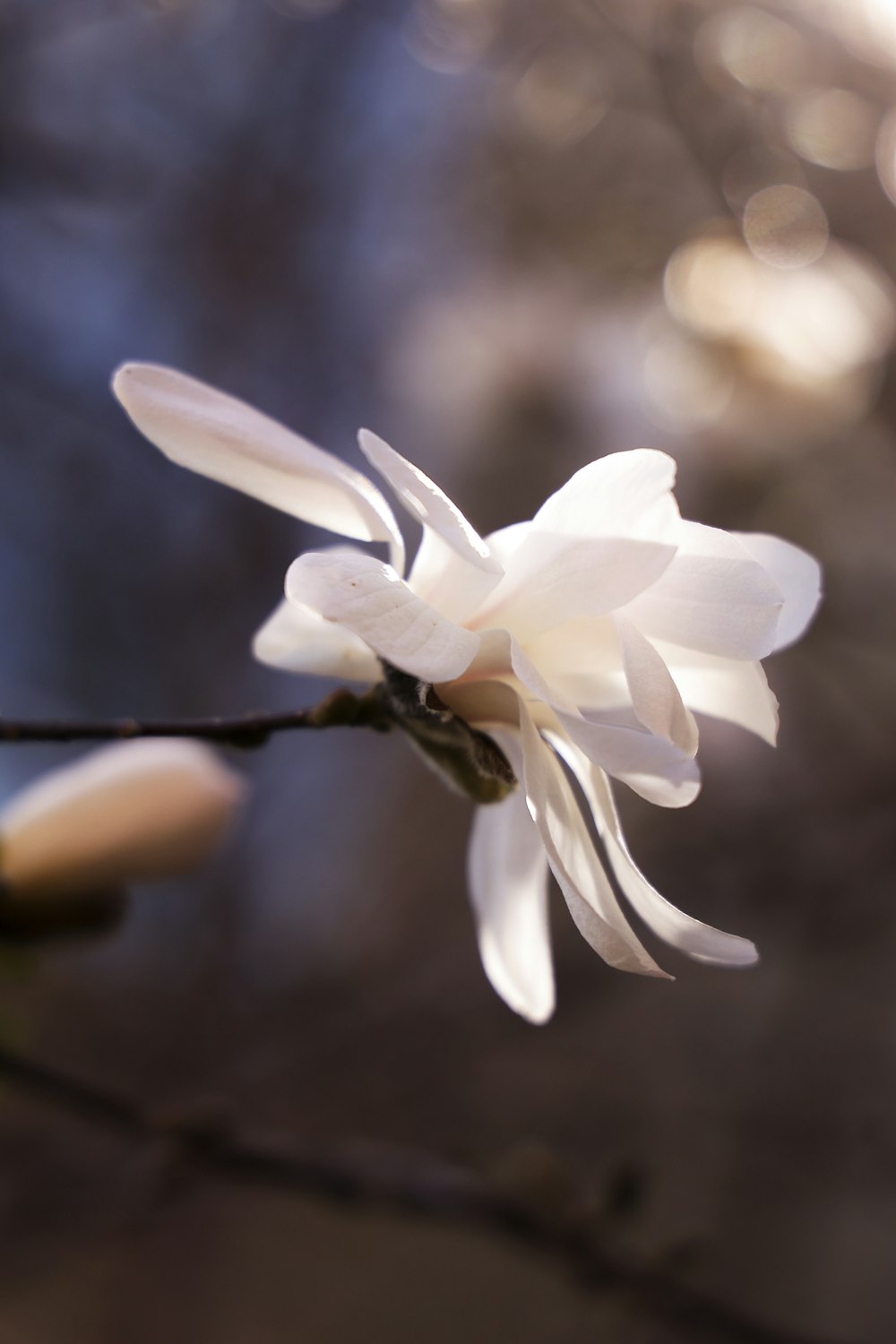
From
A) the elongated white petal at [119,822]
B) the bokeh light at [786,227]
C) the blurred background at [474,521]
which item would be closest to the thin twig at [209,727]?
the elongated white petal at [119,822]

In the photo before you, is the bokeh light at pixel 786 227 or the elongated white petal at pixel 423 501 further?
the bokeh light at pixel 786 227

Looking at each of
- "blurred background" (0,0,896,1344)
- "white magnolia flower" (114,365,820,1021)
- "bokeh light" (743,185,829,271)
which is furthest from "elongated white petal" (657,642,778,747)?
"bokeh light" (743,185,829,271)

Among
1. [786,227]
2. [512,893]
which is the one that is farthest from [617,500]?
[786,227]

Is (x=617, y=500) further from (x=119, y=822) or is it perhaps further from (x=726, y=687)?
(x=119, y=822)

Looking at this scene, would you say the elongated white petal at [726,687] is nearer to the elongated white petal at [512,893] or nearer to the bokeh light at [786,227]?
the elongated white petal at [512,893]

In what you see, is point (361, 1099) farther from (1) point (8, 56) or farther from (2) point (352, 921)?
(1) point (8, 56)

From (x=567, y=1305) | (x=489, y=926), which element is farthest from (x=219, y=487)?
(x=567, y=1305)

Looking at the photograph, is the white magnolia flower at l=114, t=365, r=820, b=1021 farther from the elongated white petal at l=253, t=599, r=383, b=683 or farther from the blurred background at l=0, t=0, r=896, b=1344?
the blurred background at l=0, t=0, r=896, b=1344
